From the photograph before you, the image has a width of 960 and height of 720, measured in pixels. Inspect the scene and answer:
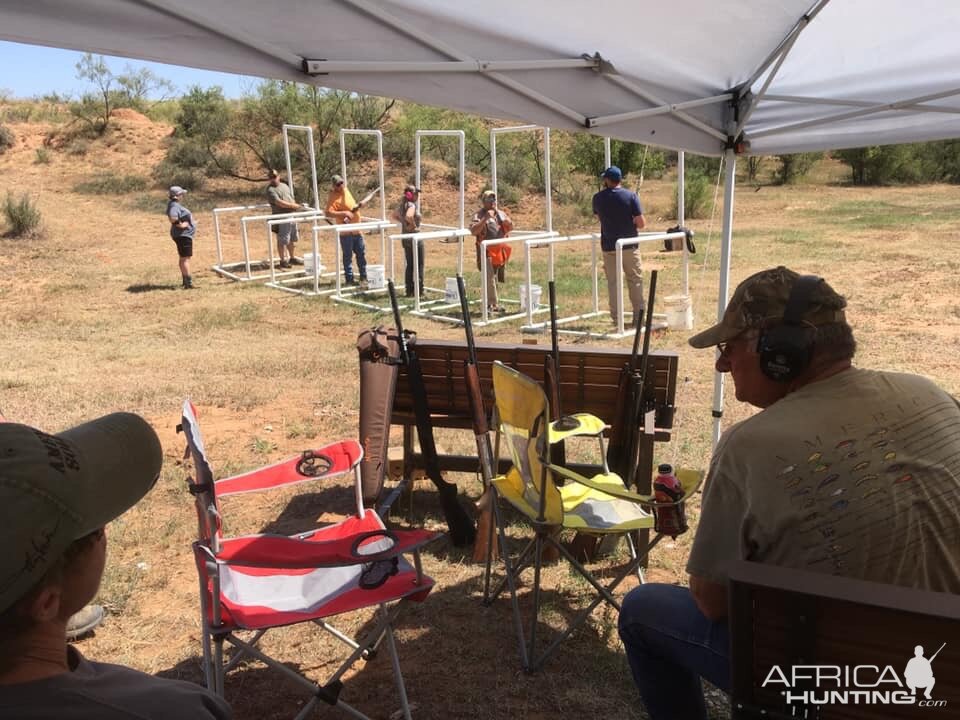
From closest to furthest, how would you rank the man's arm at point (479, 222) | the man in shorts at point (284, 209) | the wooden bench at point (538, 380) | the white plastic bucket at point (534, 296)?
the wooden bench at point (538, 380) < the white plastic bucket at point (534, 296) < the man's arm at point (479, 222) < the man in shorts at point (284, 209)

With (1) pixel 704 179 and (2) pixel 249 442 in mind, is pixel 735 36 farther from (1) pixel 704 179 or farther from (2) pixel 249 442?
(1) pixel 704 179

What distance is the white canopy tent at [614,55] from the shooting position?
2.45 m

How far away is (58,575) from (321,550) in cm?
147

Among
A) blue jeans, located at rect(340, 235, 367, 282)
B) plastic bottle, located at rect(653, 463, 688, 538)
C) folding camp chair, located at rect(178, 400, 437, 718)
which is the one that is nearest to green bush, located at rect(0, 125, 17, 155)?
blue jeans, located at rect(340, 235, 367, 282)

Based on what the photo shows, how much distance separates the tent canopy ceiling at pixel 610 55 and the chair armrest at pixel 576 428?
1198 mm

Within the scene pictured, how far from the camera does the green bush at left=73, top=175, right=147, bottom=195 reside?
73.6 ft

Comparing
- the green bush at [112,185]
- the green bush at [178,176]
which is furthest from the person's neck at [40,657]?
the green bush at [178,176]

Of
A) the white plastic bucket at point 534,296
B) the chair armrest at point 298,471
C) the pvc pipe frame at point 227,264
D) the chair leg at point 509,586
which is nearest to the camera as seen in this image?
the chair leg at point 509,586

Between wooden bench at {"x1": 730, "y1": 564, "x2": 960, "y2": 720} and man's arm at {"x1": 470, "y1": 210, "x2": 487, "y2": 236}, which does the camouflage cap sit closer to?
wooden bench at {"x1": 730, "y1": 564, "x2": 960, "y2": 720}

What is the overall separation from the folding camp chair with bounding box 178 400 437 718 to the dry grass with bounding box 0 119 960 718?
425 mm

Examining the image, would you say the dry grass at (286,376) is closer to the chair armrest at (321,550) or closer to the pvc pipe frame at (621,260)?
the pvc pipe frame at (621,260)

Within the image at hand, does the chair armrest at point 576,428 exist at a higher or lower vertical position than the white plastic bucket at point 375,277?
higher

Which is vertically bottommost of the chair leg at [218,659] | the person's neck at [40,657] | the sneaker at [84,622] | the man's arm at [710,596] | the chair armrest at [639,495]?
the sneaker at [84,622]

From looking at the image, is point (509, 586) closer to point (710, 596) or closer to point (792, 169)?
point (710, 596)
